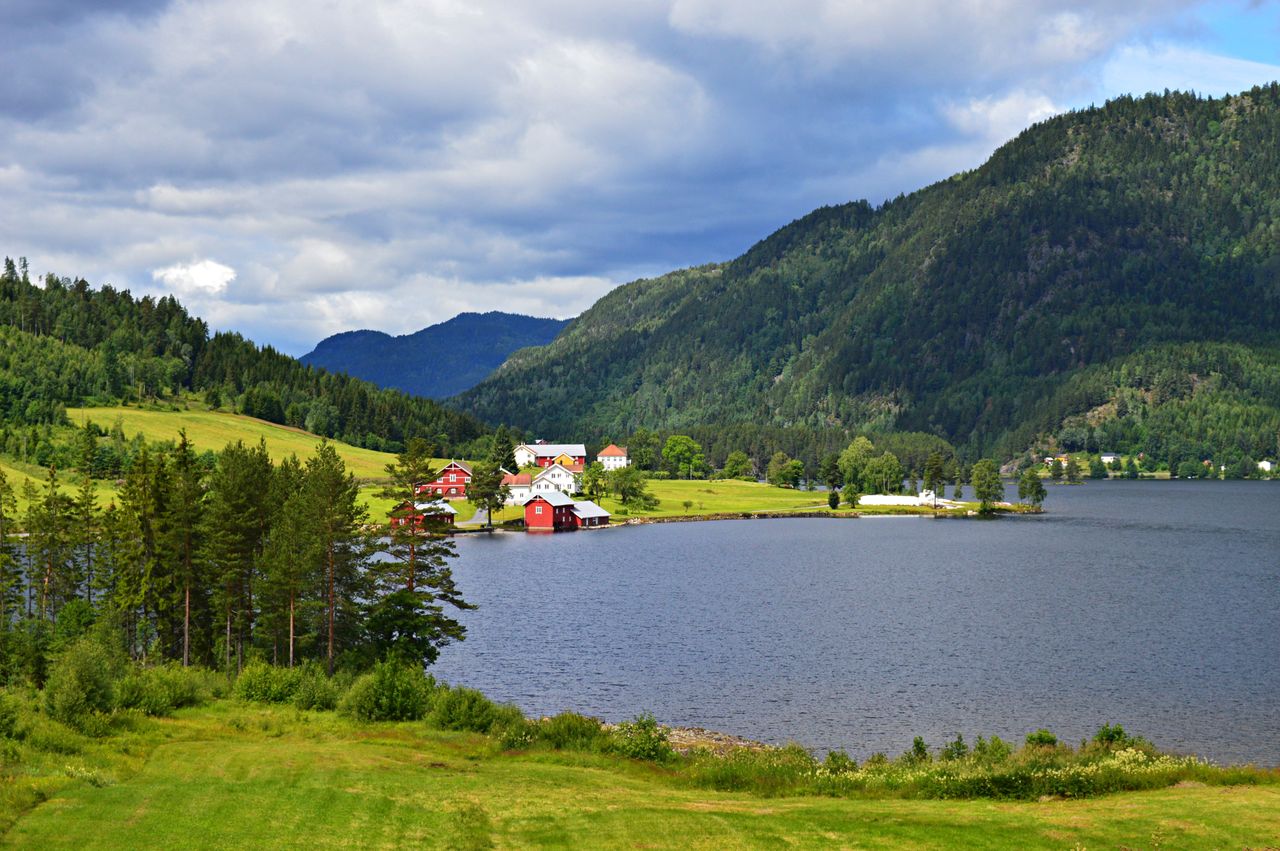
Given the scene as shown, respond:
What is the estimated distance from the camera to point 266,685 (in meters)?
49.4

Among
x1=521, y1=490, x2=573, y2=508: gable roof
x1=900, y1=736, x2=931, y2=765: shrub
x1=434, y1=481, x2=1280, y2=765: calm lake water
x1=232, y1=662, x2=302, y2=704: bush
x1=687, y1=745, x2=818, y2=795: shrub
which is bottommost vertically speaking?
x1=434, y1=481, x2=1280, y2=765: calm lake water

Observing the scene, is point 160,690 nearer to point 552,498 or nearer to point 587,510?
point 552,498

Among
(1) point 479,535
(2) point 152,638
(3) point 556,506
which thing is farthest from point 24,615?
(3) point 556,506

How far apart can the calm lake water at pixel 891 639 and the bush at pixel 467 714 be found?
1436 cm

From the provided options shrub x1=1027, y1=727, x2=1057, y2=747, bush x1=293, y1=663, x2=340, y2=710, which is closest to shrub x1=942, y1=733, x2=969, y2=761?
shrub x1=1027, y1=727, x2=1057, y2=747

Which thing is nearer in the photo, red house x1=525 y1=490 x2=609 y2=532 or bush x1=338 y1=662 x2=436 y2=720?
bush x1=338 y1=662 x2=436 y2=720

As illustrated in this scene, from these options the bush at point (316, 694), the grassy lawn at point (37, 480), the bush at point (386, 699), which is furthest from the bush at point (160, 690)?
the grassy lawn at point (37, 480)

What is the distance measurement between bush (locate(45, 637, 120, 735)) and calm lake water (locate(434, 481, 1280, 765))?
85.4ft

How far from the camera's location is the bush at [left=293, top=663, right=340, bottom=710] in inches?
1908

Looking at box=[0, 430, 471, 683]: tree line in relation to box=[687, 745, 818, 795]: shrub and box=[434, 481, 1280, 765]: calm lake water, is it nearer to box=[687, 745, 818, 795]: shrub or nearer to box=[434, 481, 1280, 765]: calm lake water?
box=[434, 481, 1280, 765]: calm lake water

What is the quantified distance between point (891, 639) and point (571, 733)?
4598 cm

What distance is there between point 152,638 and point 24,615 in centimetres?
1717

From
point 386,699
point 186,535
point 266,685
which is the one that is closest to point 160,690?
point 266,685

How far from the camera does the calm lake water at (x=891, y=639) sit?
192 ft
